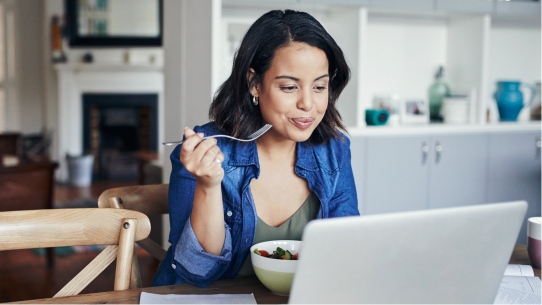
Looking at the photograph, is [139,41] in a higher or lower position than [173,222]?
higher

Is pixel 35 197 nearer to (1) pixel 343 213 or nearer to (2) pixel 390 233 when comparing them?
(1) pixel 343 213

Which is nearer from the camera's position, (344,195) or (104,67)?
(344,195)

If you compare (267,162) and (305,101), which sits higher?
(305,101)

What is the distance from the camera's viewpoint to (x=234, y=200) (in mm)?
1126

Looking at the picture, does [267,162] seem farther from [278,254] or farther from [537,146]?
[537,146]

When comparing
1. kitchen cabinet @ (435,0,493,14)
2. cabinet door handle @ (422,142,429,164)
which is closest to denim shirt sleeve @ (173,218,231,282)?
cabinet door handle @ (422,142,429,164)

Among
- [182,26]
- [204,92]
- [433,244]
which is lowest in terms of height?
[433,244]

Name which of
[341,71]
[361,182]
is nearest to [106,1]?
[361,182]

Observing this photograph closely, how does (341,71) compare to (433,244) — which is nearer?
(433,244)

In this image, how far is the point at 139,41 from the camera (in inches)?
217

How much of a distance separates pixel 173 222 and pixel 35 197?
2172 millimetres

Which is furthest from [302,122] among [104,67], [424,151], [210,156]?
[104,67]

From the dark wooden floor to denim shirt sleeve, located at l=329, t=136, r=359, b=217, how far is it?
1.61m

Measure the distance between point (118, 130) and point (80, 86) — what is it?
0.73 meters
